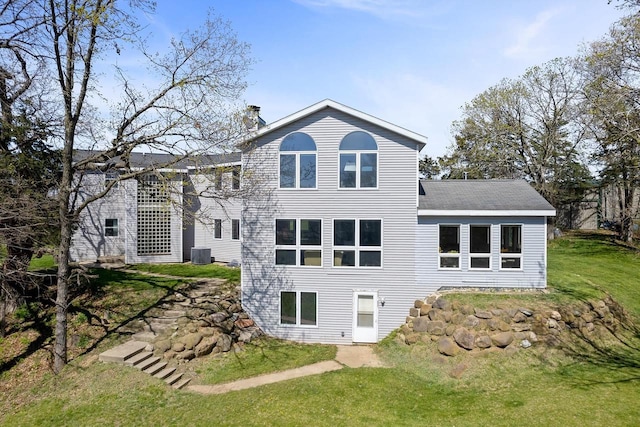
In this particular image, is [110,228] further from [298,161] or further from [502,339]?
[502,339]

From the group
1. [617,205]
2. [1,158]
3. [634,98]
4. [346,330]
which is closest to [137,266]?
[1,158]

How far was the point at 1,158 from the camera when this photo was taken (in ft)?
38.5

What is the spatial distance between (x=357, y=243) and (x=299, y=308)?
347cm

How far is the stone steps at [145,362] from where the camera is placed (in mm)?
11430

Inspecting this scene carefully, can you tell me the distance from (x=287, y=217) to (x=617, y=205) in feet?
99.4

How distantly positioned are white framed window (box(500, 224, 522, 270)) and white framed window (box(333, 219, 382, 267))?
459cm

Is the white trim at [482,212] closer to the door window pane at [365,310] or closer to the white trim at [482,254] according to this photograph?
the white trim at [482,254]

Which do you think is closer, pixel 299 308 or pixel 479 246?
pixel 479 246

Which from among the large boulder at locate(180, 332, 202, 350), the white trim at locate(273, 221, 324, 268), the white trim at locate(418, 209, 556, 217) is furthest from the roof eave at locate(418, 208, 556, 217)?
the large boulder at locate(180, 332, 202, 350)

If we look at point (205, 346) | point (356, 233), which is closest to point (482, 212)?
point (356, 233)

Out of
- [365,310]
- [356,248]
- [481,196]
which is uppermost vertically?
[481,196]

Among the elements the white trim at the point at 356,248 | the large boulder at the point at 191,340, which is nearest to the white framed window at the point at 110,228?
the large boulder at the point at 191,340

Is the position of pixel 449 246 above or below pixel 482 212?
below

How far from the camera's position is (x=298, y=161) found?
15.1 m
